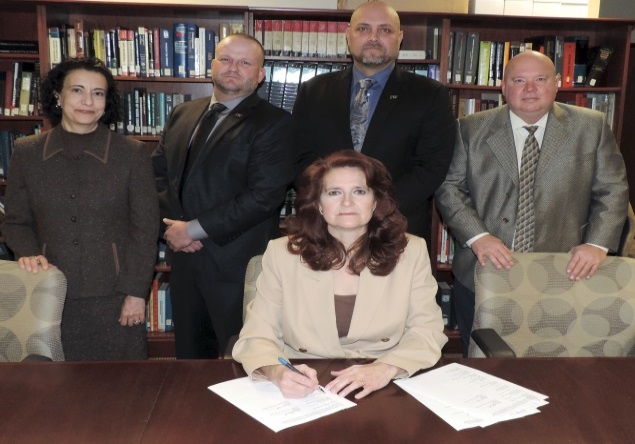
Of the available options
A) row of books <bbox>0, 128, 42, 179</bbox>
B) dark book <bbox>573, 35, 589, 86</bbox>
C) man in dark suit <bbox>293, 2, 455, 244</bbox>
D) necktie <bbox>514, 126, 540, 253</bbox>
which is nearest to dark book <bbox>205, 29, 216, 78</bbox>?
man in dark suit <bbox>293, 2, 455, 244</bbox>

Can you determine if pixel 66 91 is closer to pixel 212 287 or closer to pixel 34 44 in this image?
pixel 212 287

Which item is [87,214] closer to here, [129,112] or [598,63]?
[129,112]

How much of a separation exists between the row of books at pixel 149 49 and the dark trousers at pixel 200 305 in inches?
59.4

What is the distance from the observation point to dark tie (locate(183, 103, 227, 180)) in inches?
117

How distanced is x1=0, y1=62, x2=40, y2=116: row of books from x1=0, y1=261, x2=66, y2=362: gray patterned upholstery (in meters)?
2.08

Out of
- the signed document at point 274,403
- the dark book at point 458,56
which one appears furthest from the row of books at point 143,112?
the signed document at point 274,403

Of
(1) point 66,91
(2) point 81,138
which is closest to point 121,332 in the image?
(2) point 81,138

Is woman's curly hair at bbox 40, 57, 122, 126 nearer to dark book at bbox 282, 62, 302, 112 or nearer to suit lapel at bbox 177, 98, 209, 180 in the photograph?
suit lapel at bbox 177, 98, 209, 180

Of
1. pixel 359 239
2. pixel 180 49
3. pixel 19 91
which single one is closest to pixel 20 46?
pixel 19 91

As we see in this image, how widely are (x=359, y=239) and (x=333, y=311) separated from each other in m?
0.26

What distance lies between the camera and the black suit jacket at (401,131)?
9.68 ft

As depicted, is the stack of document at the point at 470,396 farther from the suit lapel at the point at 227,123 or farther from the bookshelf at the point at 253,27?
the bookshelf at the point at 253,27

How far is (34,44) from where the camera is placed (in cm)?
394

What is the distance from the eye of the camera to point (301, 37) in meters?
4.11
